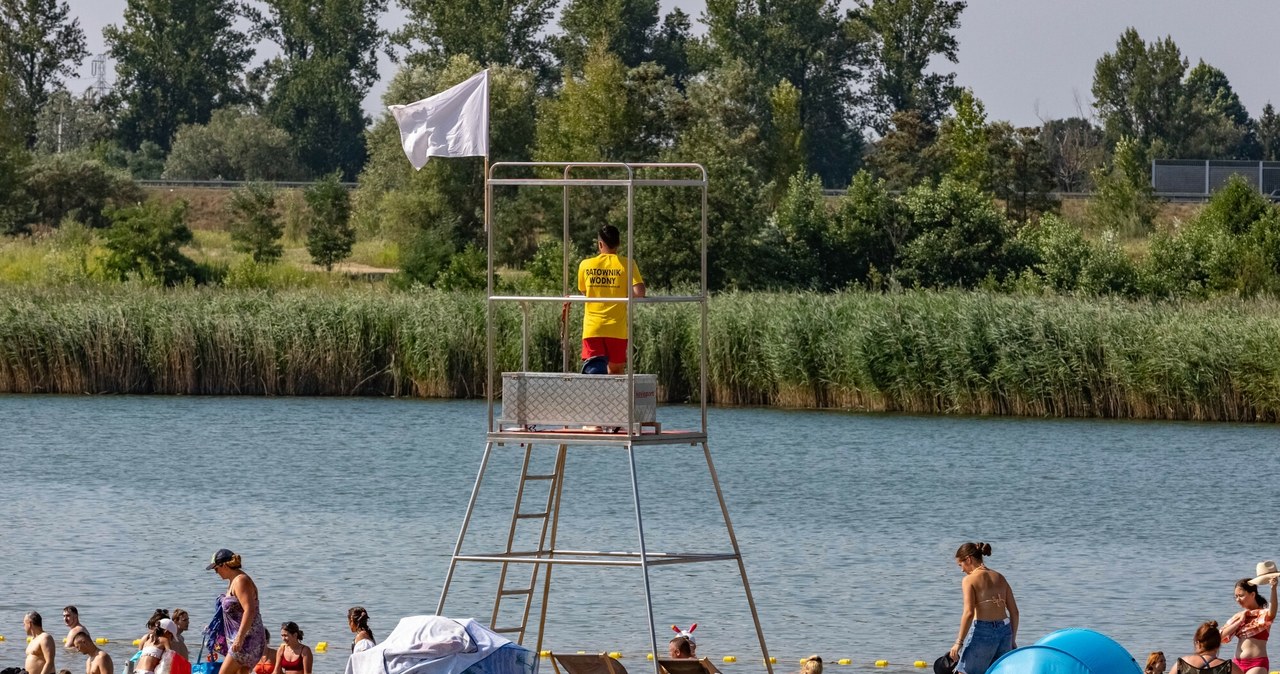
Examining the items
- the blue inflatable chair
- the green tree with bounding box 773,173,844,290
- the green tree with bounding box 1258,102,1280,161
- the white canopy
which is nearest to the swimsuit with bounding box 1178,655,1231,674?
the blue inflatable chair

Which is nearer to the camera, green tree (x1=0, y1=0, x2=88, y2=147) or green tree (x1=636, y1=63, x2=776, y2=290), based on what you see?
green tree (x1=636, y1=63, x2=776, y2=290)

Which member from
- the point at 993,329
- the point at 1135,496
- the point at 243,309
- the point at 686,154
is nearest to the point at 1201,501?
the point at 1135,496

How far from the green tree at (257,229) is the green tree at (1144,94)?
5762cm

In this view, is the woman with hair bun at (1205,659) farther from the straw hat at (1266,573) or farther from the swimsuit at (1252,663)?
the straw hat at (1266,573)

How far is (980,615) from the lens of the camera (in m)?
15.3

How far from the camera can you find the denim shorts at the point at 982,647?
50.2 feet

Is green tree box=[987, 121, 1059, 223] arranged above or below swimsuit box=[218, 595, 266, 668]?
Result: above

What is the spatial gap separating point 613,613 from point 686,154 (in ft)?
169

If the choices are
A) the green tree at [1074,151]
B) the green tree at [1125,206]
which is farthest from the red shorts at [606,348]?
the green tree at [1074,151]

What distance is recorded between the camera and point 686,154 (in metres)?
72.8

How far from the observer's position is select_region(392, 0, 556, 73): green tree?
364 feet

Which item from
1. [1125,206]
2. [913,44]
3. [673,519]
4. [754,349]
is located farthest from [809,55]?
[673,519]

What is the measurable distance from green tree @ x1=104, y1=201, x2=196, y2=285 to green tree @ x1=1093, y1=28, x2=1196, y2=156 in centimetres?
6568

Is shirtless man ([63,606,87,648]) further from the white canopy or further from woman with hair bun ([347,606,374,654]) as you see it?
the white canopy
